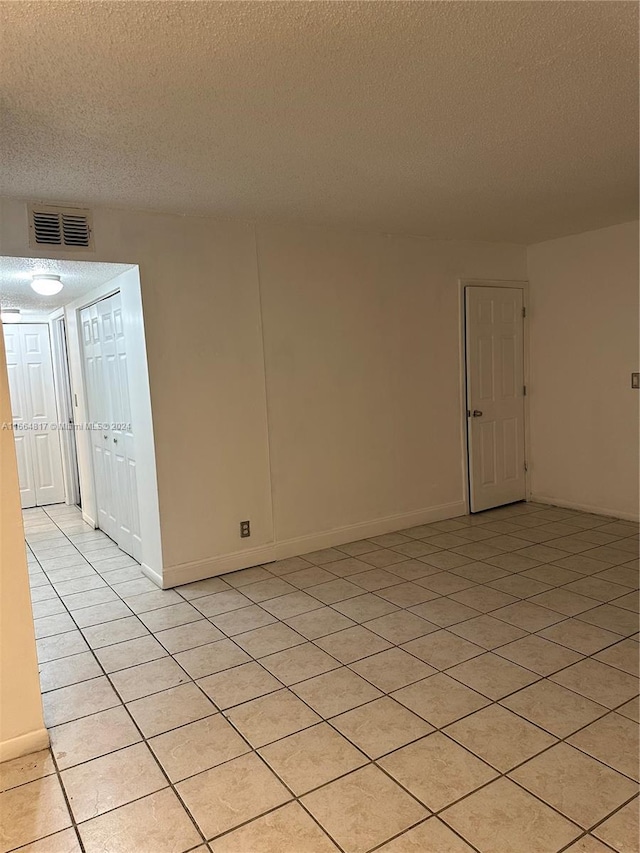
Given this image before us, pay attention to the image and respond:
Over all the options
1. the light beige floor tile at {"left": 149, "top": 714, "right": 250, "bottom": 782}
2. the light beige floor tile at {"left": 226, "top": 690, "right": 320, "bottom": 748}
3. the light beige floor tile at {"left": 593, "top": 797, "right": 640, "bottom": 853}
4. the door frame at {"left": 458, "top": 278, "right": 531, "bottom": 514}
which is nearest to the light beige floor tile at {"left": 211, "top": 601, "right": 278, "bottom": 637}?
the light beige floor tile at {"left": 226, "top": 690, "right": 320, "bottom": 748}

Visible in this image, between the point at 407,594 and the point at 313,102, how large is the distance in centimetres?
263

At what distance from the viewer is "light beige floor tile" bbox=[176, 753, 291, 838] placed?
6.12ft

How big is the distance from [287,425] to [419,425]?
4.11ft

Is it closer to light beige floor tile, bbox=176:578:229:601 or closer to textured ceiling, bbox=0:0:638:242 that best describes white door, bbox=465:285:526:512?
textured ceiling, bbox=0:0:638:242

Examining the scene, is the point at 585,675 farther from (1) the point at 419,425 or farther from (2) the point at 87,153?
(2) the point at 87,153

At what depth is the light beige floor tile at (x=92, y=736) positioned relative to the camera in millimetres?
2205

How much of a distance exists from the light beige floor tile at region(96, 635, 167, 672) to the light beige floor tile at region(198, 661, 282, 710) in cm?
39

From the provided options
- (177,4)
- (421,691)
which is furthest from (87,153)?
(421,691)

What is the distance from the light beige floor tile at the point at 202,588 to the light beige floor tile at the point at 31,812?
5.27 feet

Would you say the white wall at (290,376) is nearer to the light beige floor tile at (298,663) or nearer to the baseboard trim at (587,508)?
the baseboard trim at (587,508)

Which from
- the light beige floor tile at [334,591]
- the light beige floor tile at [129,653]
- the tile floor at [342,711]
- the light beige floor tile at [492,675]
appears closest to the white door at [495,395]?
the tile floor at [342,711]

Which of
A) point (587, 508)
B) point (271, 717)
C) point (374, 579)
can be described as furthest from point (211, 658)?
point (587, 508)

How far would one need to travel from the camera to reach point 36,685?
2.27 m

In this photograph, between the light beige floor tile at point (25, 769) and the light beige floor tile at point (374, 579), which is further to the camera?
the light beige floor tile at point (374, 579)
